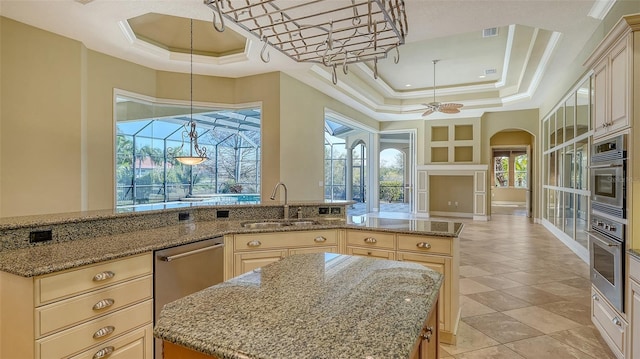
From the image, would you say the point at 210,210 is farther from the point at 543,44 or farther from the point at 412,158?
the point at 412,158

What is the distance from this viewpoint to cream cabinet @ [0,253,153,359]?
4.97ft

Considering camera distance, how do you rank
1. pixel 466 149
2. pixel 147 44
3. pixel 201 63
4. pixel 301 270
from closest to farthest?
pixel 301 270, pixel 147 44, pixel 201 63, pixel 466 149

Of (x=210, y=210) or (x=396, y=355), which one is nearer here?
(x=396, y=355)

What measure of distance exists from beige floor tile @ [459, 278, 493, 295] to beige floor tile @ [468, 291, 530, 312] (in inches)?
3.5

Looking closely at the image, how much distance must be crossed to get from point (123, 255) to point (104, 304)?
260 millimetres

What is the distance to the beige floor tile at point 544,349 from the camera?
2408 millimetres

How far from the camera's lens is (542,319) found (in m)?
3.00

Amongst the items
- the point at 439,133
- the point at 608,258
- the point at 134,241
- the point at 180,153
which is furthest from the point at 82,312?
the point at 439,133

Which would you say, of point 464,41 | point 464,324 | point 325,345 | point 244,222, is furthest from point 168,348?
point 464,41

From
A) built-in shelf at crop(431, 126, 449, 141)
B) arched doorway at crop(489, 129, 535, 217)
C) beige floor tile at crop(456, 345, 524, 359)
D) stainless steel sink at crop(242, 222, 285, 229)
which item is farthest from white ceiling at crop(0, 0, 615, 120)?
arched doorway at crop(489, 129, 535, 217)

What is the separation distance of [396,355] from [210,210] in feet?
8.73

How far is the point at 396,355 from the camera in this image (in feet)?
2.69

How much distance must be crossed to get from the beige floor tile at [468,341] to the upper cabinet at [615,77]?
1809mm

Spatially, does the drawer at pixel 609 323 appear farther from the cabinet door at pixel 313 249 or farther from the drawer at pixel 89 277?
the drawer at pixel 89 277
